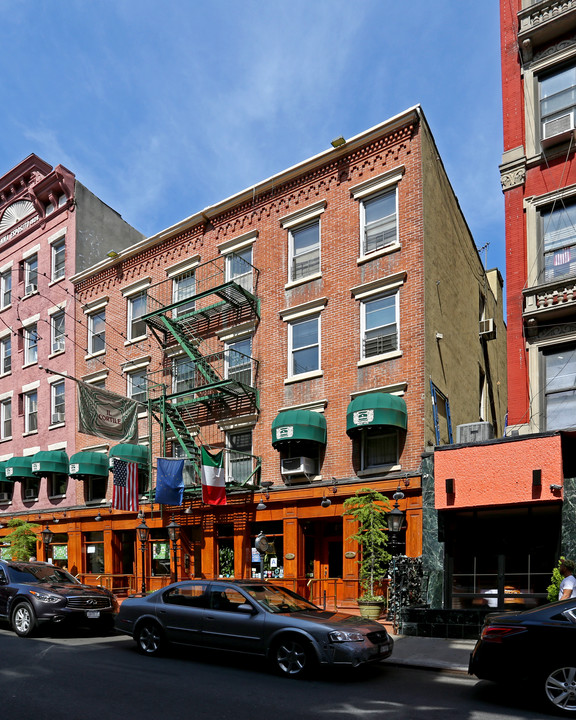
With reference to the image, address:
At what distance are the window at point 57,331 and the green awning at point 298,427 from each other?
13338 millimetres

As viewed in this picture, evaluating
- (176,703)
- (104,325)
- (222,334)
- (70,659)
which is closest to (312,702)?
(176,703)

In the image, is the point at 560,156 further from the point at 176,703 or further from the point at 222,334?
the point at 176,703

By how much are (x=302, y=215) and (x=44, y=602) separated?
13.2 metres

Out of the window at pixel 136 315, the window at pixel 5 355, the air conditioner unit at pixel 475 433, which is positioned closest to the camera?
the air conditioner unit at pixel 475 433

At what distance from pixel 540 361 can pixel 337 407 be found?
613 centimetres

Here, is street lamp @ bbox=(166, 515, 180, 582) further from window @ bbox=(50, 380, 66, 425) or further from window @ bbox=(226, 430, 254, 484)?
window @ bbox=(50, 380, 66, 425)

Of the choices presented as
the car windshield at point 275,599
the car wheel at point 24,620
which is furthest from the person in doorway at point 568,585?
the car wheel at point 24,620

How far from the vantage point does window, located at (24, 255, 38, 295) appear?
31031 millimetres

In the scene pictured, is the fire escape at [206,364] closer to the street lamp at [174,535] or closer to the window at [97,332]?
the street lamp at [174,535]

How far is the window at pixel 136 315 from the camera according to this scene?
1017 inches

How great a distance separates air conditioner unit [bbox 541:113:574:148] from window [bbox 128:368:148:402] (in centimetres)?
1530

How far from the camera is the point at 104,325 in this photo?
27328 mm

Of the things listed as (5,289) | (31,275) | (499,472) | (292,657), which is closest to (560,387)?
(499,472)

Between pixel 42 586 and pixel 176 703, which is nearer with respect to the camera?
Answer: pixel 176 703
